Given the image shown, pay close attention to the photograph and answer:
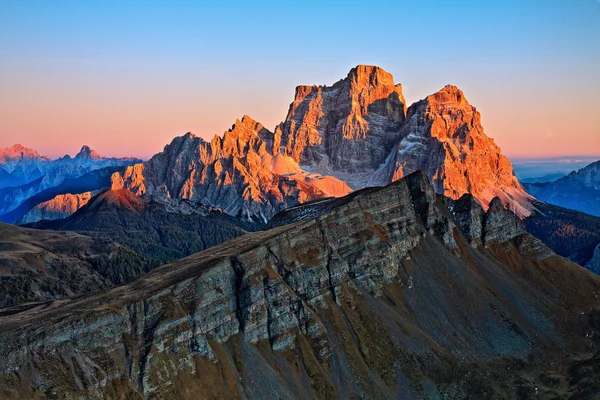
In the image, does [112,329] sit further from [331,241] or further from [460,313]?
[460,313]

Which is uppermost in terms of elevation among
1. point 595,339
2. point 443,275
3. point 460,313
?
point 443,275

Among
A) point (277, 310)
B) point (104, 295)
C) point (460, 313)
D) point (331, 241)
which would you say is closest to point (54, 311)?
point (104, 295)

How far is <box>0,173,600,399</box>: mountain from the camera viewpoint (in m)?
110

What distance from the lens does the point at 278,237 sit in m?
152

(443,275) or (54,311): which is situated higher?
(54,311)

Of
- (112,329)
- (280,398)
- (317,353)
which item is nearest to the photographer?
(112,329)

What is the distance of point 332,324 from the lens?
144625mm

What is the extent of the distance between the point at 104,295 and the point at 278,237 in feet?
159

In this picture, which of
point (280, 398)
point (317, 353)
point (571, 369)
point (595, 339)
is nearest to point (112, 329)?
point (280, 398)

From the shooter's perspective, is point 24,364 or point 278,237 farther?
point 278,237

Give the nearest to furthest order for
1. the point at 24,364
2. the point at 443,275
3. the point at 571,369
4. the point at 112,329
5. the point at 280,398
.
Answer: the point at 24,364, the point at 112,329, the point at 280,398, the point at 571,369, the point at 443,275

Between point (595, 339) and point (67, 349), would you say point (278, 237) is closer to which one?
point (67, 349)

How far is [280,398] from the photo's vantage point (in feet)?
403

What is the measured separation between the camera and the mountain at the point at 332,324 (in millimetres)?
110250
